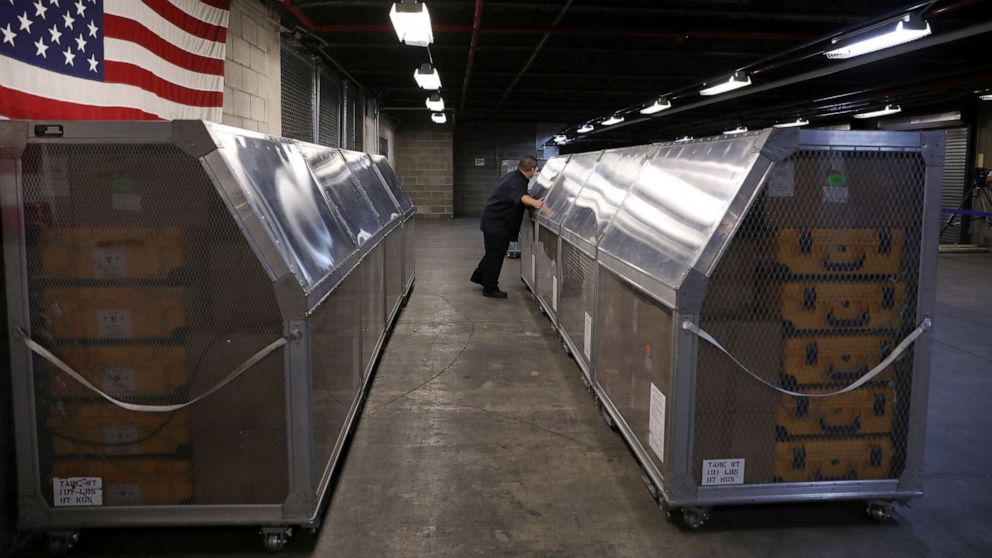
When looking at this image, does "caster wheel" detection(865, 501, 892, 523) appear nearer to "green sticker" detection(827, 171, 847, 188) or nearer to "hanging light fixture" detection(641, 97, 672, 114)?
"green sticker" detection(827, 171, 847, 188)

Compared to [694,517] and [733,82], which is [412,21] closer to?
[694,517]

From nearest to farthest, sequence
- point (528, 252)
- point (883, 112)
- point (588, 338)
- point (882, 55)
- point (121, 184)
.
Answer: point (121, 184) < point (588, 338) < point (528, 252) < point (882, 55) < point (883, 112)

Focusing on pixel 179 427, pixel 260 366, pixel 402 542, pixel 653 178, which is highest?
pixel 653 178

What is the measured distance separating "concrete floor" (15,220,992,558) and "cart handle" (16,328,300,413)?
543 millimetres

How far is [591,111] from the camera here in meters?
17.8

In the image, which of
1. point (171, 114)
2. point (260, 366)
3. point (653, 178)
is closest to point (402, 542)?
point (260, 366)

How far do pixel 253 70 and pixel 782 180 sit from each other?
535 cm

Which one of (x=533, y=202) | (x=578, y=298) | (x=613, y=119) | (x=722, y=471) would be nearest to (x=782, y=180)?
(x=722, y=471)

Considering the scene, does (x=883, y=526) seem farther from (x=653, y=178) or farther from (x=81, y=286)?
(x=81, y=286)

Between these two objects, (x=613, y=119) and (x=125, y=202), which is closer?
(x=125, y=202)

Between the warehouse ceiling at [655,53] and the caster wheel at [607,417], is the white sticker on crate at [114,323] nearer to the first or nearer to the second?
the caster wheel at [607,417]

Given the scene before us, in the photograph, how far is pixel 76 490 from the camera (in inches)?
102

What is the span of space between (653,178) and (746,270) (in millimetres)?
Answer: 1064

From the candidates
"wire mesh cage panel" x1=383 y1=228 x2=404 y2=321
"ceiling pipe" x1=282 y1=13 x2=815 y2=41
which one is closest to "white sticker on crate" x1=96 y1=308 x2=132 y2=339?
"wire mesh cage panel" x1=383 y1=228 x2=404 y2=321
